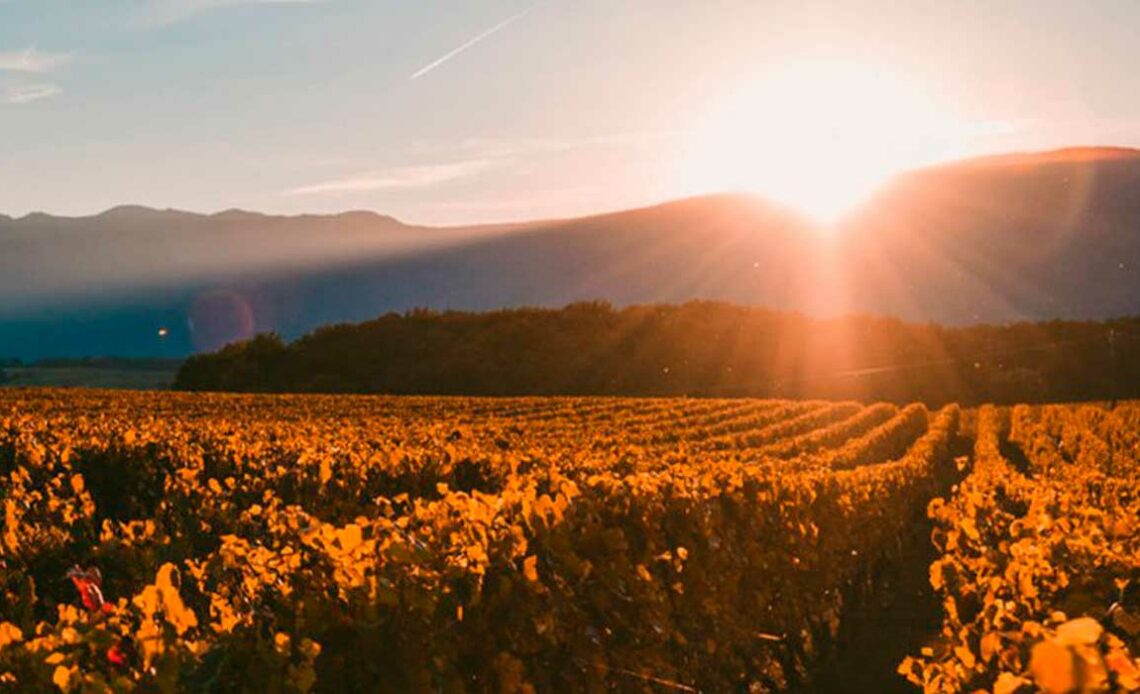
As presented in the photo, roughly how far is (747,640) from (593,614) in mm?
3577

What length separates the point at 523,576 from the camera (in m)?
6.30

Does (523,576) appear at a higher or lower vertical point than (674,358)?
higher

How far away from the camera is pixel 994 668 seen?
19.9 feet

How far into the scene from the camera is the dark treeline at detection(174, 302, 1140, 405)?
84.4 metres

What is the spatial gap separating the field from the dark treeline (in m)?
63.0

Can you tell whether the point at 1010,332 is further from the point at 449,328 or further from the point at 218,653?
the point at 218,653

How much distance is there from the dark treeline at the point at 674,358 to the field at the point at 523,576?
6304cm

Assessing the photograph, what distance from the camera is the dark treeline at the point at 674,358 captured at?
3322 inches

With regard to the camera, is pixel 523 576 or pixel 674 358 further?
pixel 674 358

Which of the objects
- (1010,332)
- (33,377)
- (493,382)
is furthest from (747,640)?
(33,377)

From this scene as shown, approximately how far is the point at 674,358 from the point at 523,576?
264 ft

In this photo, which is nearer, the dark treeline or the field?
the field

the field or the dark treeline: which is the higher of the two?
the field

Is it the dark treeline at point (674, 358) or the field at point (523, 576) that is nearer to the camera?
the field at point (523, 576)
